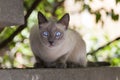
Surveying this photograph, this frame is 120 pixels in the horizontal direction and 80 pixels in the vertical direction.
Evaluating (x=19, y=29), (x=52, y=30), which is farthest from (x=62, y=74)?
(x=19, y=29)

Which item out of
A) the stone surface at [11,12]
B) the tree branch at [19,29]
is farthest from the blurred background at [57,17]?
the stone surface at [11,12]

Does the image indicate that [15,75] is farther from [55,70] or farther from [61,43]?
[61,43]

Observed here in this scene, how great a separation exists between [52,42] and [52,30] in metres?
0.09

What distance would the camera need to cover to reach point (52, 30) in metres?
2.28

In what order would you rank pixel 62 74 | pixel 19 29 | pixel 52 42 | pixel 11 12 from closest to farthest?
pixel 11 12 → pixel 62 74 → pixel 52 42 → pixel 19 29

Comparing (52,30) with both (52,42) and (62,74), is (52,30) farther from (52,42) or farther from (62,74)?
(62,74)

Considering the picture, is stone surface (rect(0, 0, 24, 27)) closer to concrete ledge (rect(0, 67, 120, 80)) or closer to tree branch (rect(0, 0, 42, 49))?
concrete ledge (rect(0, 67, 120, 80))

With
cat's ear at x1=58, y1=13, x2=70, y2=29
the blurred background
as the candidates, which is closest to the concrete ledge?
cat's ear at x1=58, y1=13, x2=70, y2=29

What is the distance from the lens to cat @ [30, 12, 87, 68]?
226cm

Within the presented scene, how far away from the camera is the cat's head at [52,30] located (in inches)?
88.2

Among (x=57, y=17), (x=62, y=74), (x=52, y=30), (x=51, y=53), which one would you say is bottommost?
(x=62, y=74)

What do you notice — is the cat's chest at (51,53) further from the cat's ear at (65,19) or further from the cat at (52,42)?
the cat's ear at (65,19)

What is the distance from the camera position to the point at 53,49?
2307 mm

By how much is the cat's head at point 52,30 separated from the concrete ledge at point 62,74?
292 millimetres
